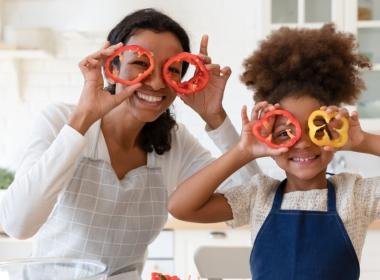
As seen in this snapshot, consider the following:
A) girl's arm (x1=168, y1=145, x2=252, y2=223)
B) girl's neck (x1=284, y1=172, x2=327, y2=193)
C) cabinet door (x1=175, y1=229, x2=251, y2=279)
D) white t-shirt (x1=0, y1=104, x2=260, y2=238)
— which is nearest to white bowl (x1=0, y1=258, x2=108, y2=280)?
white t-shirt (x1=0, y1=104, x2=260, y2=238)

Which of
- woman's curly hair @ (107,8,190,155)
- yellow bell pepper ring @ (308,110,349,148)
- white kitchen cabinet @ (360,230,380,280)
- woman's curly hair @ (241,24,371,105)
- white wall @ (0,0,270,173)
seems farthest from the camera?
white wall @ (0,0,270,173)

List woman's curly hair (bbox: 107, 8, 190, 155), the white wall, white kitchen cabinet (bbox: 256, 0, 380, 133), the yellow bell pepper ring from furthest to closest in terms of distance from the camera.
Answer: the white wall
white kitchen cabinet (bbox: 256, 0, 380, 133)
woman's curly hair (bbox: 107, 8, 190, 155)
the yellow bell pepper ring

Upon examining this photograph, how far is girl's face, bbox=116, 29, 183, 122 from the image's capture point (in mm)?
1194

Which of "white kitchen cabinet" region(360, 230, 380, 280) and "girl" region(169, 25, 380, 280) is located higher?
"girl" region(169, 25, 380, 280)

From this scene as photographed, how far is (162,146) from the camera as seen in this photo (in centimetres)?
142

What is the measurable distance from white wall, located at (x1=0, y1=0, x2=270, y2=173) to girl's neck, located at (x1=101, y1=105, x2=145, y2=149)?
1.81 metres

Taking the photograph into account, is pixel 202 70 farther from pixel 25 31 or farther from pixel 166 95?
pixel 25 31

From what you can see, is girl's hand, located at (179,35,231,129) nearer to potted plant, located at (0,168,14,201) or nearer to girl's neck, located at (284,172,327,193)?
girl's neck, located at (284,172,327,193)

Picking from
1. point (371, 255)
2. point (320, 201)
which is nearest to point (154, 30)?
point (320, 201)

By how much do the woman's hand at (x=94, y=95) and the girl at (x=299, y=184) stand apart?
216 millimetres

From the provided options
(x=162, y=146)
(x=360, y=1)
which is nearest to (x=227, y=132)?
(x=162, y=146)

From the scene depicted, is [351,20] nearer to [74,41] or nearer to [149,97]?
[74,41]

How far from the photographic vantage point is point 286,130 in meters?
1.12

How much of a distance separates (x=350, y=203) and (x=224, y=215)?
0.24 metres
